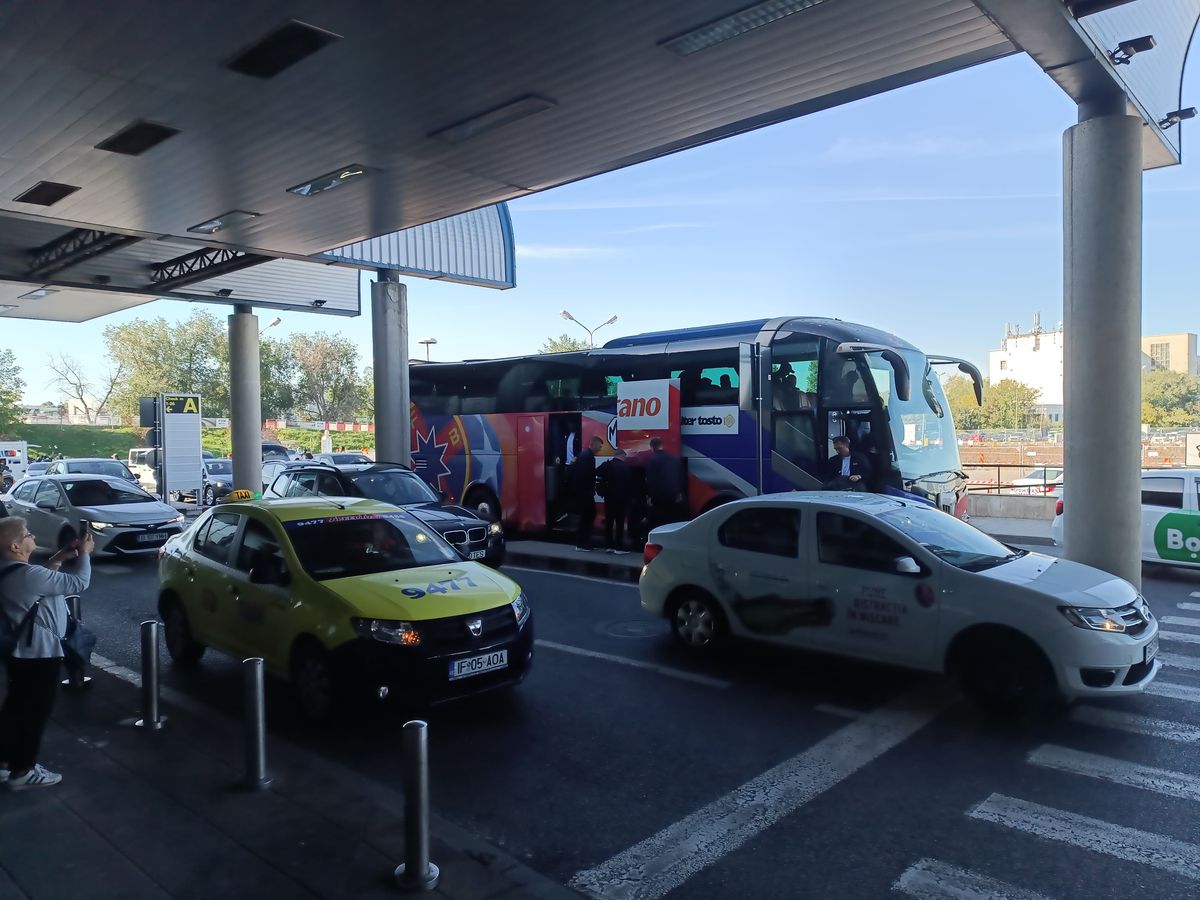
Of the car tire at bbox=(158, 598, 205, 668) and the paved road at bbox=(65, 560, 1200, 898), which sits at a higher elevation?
the car tire at bbox=(158, 598, 205, 668)

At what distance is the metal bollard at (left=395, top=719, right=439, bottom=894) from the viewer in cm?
397

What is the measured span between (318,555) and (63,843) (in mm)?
2746

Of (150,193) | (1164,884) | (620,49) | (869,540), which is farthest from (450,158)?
(1164,884)

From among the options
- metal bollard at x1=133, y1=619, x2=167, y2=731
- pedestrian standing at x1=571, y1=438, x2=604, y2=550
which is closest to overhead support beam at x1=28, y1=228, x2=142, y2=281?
pedestrian standing at x1=571, y1=438, x2=604, y2=550

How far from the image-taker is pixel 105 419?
72938 mm

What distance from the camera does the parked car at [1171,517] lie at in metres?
11.9

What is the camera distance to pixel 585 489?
15.1 meters

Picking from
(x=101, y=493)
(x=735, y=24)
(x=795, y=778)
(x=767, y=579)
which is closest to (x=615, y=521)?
(x=767, y=579)

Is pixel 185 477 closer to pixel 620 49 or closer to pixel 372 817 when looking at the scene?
pixel 620 49

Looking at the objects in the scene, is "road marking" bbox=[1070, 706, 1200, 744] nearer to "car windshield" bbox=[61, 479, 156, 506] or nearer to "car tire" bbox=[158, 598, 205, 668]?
"car tire" bbox=[158, 598, 205, 668]

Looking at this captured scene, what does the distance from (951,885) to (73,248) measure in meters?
19.5

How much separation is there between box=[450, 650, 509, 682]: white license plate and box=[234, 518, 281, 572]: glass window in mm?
1791

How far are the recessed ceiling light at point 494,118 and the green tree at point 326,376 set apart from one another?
67.5 metres

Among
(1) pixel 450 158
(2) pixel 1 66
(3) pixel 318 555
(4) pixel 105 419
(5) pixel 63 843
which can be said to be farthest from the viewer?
(4) pixel 105 419
